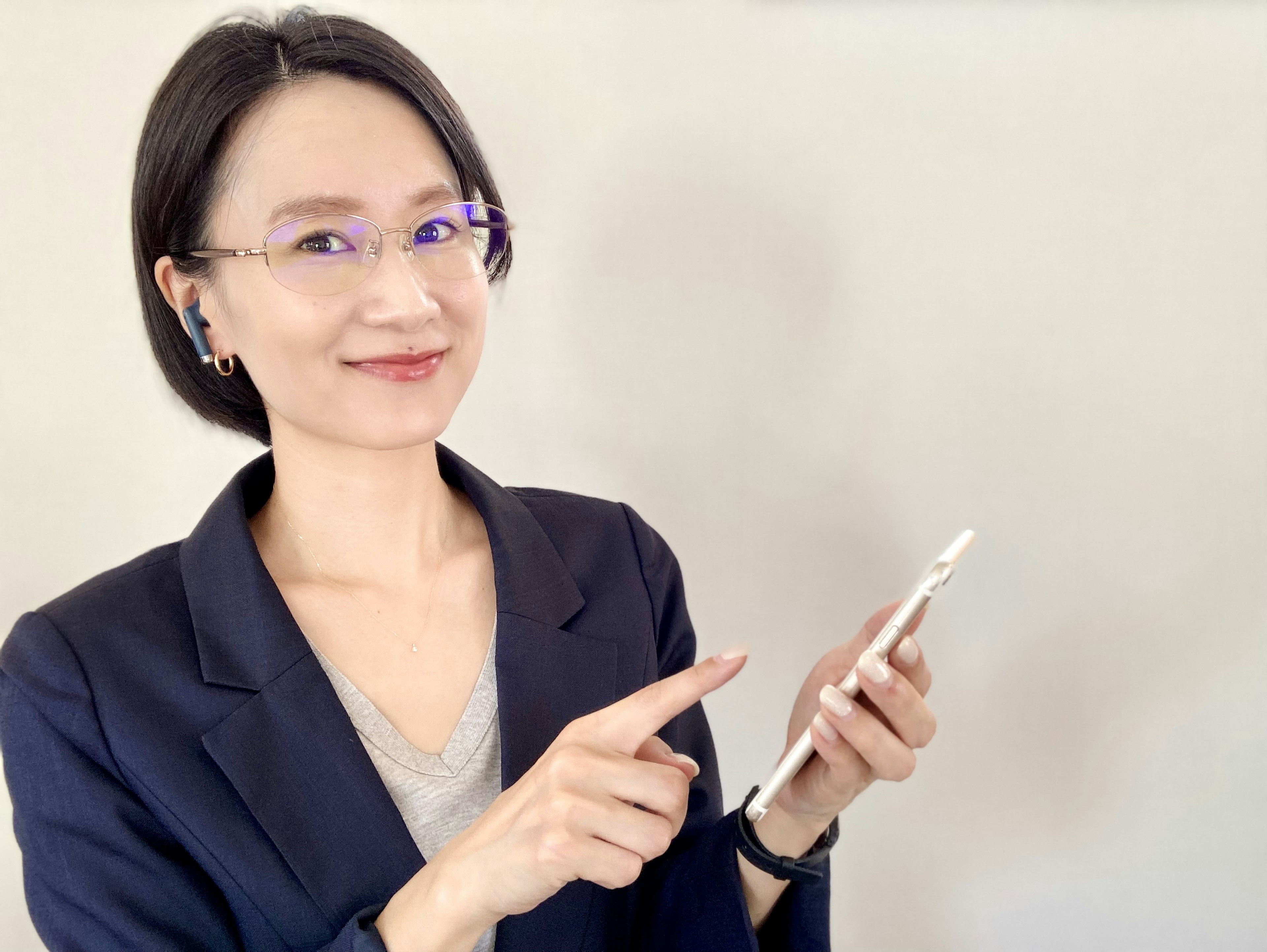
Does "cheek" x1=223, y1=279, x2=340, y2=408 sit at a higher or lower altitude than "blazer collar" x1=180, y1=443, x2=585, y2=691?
higher

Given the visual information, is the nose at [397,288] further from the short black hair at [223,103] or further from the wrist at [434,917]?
the wrist at [434,917]

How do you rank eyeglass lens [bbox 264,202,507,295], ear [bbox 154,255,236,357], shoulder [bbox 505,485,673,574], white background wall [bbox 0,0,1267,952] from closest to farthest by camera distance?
eyeglass lens [bbox 264,202,507,295] < ear [bbox 154,255,236,357] < shoulder [bbox 505,485,673,574] < white background wall [bbox 0,0,1267,952]

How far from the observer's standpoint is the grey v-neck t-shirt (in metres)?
1.20

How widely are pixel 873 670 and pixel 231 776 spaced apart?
0.68 m

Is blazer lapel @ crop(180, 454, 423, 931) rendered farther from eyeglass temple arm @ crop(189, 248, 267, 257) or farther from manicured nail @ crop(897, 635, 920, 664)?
manicured nail @ crop(897, 635, 920, 664)

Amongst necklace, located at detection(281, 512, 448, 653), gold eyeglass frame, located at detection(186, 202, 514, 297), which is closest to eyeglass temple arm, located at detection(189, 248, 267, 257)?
gold eyeglass frame, located at detection(186, 202, 514, 297)

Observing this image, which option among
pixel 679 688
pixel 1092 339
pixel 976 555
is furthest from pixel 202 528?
pixel 1092 339

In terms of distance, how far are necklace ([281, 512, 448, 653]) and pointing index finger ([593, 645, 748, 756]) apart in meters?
0.44

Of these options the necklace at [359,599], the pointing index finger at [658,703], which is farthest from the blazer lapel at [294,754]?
the pointing index finger at [658,703]

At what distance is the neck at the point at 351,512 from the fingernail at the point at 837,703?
56cm

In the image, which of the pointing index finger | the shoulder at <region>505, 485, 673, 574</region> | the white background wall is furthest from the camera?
the white background wall

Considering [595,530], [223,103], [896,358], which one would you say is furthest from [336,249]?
[896,358]

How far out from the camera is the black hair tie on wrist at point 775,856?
1250 mm

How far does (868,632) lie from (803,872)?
31 cm
